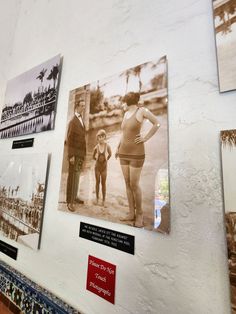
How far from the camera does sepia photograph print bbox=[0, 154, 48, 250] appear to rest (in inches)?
35.3

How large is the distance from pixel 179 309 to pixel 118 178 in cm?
41

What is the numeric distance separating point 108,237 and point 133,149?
0.33m

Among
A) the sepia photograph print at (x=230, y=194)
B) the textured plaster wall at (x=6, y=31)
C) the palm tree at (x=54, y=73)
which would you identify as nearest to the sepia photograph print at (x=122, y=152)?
the sepia photograph print at (x=230, y=194)

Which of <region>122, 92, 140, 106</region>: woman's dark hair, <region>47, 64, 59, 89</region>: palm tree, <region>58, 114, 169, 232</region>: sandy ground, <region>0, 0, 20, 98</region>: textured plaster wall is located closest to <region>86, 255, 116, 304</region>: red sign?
<region>58, 114, 169, 232</region>: sandy ground

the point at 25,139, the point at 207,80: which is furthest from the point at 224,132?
the point at 25,139

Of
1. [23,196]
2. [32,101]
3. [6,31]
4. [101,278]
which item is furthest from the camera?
[6,31]

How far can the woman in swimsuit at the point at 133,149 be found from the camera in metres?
0.61

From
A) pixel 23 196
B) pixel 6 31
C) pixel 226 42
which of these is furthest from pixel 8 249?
pixel 6 31

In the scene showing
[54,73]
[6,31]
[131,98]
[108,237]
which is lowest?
[108,237]

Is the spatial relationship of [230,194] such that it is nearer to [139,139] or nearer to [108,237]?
[139,139]

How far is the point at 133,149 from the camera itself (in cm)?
64

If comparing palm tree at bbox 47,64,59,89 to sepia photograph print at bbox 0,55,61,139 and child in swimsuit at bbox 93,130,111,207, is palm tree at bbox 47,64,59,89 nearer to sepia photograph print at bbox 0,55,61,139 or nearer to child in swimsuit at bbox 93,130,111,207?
sepia photograph print at bbox 0,55,61,139

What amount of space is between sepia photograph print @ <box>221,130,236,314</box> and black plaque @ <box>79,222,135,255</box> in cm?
28

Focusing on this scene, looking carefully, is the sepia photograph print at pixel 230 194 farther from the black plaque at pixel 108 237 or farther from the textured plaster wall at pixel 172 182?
the black plaque at pixel 108 237
